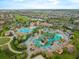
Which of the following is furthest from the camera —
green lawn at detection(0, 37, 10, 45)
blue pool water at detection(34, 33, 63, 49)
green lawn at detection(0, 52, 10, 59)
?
green lawn at detection(0, 37, 10, 45)

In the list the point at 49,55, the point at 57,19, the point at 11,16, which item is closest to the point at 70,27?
the point at 57,19

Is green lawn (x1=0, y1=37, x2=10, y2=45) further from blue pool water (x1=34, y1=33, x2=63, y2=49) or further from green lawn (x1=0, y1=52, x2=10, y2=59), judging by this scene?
blue pool water (x1=34, y1=33, x2=63, y2=49)

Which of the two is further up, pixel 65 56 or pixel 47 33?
pixel 47 33

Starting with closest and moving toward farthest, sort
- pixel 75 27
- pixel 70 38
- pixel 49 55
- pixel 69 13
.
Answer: pixel 49 55 → pixel 70 38 → pixel 75 27 → pixel 69 13

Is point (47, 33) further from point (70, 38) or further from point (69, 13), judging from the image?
point (69, 13)

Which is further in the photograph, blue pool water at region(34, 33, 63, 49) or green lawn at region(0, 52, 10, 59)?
blue pool water at region(34, 33, 63, 49)

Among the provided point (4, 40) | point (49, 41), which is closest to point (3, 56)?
point (4, 40)

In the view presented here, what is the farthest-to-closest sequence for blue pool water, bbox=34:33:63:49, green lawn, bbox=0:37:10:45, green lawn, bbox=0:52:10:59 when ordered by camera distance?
1. green lawn, bbox=0:37:10:45
2. blue pool water, bbox=34:33:63:49
3. green lawn, bbox=0:52:10:59

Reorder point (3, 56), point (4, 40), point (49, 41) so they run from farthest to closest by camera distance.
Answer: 1. point (4, 40)
2. point (49, 41)
3. point (3, 56)

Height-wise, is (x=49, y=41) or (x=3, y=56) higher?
(x=49, y=41)

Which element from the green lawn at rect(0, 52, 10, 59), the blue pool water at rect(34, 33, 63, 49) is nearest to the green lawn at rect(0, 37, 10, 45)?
the green lawn at rect(0, 52, 10, 59)

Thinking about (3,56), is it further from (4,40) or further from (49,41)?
(49,41)
